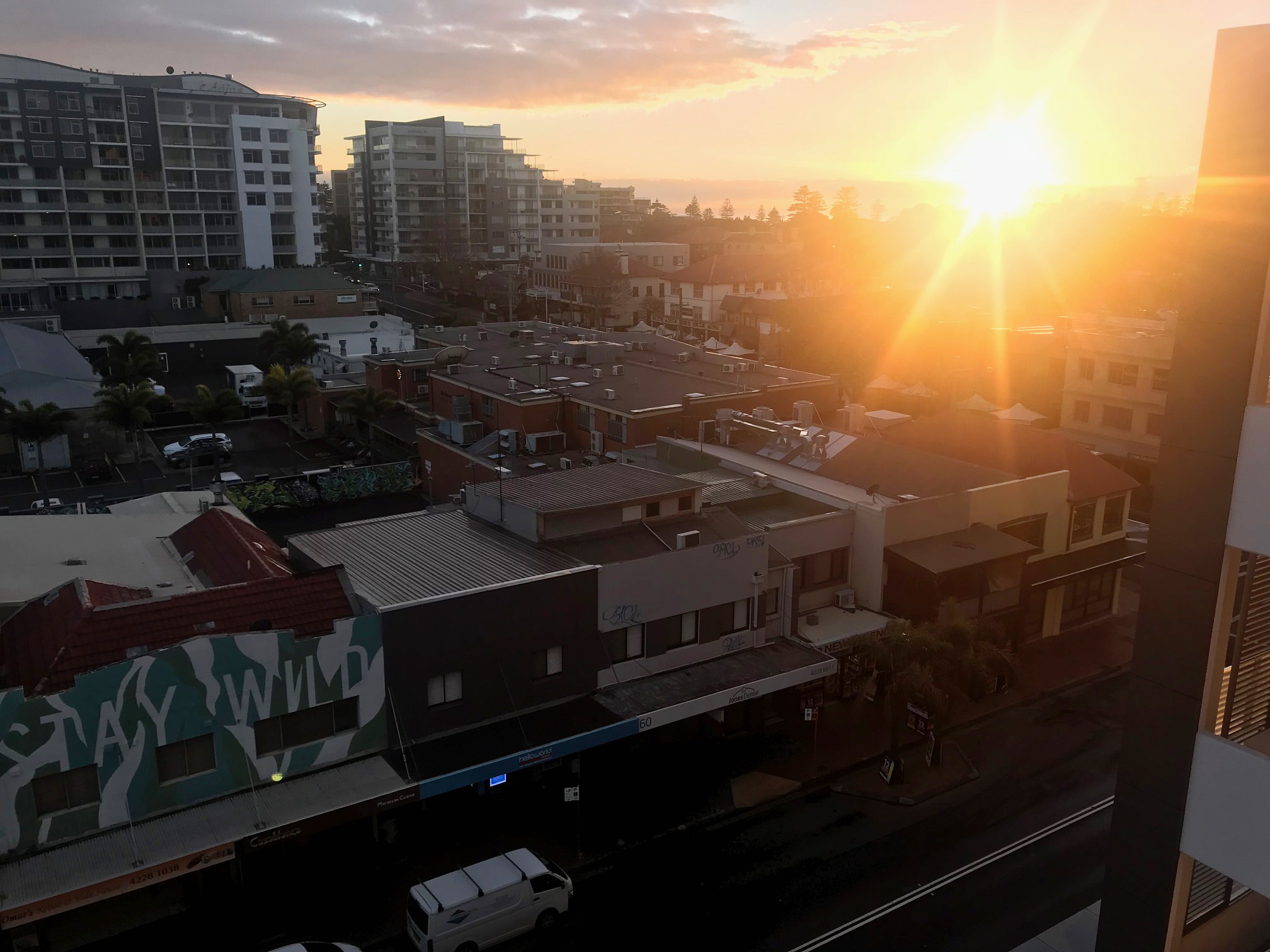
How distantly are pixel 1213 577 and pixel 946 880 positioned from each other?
15.2m

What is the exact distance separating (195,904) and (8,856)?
4.27 metres

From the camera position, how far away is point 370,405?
208 ft

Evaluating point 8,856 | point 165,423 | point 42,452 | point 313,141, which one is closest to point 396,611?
point 8,856

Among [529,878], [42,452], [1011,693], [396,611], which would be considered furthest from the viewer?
[42,452]

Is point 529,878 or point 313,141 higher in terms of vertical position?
point 313,141

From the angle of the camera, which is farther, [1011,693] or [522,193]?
[522,193]

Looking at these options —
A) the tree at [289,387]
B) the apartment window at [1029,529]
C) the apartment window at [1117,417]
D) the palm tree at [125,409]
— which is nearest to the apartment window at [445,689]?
the apartment window at [1029,529]

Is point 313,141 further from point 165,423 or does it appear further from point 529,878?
point 529,878

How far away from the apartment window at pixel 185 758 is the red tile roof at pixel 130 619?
6.98 feet

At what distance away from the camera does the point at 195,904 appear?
2167 centimetres

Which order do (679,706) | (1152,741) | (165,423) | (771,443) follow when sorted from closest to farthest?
(1152,741), (679,706), (771,443), (165,423)

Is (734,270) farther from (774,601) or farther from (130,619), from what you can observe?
(130,619)

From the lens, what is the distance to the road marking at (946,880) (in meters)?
21.0

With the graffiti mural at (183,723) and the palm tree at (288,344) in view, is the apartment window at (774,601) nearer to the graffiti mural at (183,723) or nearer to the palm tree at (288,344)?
the graffiti mural at (183,723)
